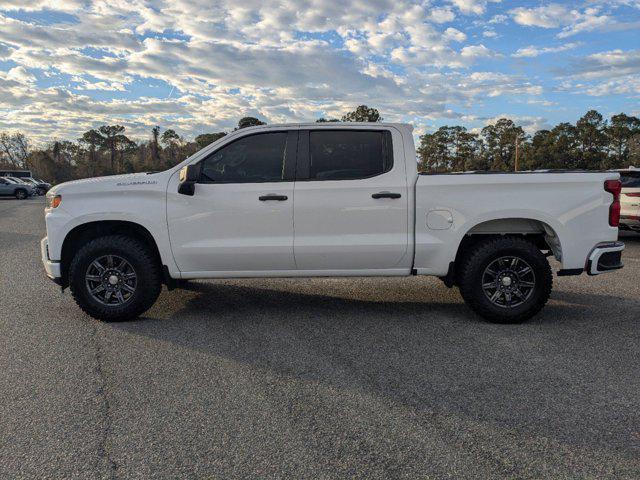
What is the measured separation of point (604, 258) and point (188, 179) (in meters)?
4.17

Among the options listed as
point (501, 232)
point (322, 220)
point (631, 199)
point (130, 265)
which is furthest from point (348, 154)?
point (631, 199)

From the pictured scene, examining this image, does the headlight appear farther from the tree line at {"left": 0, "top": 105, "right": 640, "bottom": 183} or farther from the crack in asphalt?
the tree line at {"left": 0, "top": 105, "right": 640, "bottom": 183}

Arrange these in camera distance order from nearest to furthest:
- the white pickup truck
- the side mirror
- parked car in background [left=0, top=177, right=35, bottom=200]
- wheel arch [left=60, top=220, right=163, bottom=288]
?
the side mirror → the white pickup truck → wheel arch [left=60, top=220, right=163, bottom=288] → parked car in background [left=0, top=177, right=35, bottom=200]

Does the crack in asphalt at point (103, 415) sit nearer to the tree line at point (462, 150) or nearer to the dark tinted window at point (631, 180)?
the dark tinted window at point (631, 180)

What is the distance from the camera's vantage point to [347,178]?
17.6 ft

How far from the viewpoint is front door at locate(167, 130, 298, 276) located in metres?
5.29

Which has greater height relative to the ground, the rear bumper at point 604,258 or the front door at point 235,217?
the front door at point 235,217


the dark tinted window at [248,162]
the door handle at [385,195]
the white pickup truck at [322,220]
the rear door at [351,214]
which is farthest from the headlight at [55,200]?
the door handle at [385,195]

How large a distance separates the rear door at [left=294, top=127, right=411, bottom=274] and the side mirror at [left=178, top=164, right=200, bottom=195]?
987 millimetres

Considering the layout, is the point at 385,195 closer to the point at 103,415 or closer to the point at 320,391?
Answer: the point at 320,391

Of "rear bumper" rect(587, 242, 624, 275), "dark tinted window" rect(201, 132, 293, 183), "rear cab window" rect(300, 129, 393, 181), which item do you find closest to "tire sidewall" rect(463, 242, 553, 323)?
"rear bumper" rect(587, 242, 624, 275)

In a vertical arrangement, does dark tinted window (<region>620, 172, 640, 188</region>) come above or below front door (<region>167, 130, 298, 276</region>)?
above

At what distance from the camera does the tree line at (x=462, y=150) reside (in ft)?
199

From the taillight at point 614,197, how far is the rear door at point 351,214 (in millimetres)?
1954
